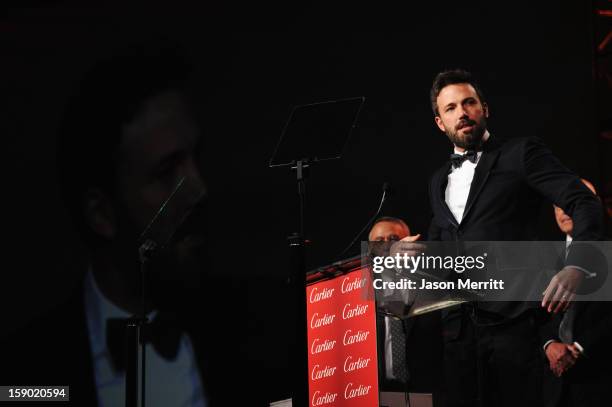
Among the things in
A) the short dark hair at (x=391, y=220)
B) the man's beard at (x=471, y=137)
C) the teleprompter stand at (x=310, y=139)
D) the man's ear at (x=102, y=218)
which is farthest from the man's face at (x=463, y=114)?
the man's ear at (x=102, y=218)

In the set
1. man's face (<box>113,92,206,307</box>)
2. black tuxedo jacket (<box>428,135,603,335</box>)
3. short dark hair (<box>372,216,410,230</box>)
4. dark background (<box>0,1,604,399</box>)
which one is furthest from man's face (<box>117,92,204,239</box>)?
black tuxedo jacket (<box>428,135,603,335</box>)

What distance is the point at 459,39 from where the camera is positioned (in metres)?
4.80

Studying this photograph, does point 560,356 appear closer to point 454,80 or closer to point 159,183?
point 454,80

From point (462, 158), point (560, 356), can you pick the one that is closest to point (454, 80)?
point (462, 158)

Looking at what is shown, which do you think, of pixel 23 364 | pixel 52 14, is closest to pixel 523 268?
pixel 23 364

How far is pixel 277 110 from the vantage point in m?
5.01

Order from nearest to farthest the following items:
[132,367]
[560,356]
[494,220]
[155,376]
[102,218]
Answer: [494,220], [132,367], [560,356], [155,376], [102,218]

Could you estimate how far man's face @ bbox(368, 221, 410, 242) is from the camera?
175 inches

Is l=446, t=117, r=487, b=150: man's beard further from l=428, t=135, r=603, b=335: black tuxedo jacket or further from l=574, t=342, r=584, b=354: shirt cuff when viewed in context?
l=574, t=342, r=584, b=354: shirt cuff

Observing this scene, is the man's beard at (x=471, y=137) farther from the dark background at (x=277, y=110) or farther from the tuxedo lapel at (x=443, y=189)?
the dark background at (x=277, y=110)

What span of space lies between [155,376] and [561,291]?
3103mm

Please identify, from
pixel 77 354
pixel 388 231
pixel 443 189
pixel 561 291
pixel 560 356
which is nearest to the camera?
pixel 561 291

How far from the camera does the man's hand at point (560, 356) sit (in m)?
3.33

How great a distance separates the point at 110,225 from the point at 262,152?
3.70ft
